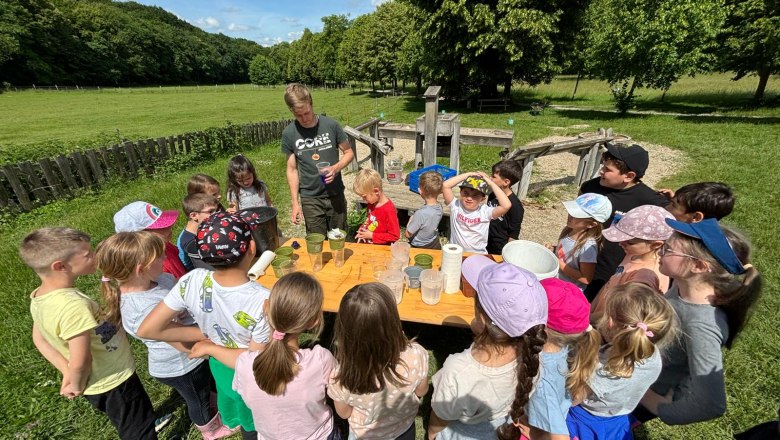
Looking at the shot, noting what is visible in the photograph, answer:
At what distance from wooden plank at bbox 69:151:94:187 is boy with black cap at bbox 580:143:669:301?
9.95 m

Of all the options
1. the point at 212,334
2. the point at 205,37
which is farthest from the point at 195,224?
the point at 205,37

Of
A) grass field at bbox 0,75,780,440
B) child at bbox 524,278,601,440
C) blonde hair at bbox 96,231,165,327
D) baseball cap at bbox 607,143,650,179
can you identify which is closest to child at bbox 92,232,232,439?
blonde hair at bbox 96,231,165,327

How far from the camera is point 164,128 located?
17484 mm

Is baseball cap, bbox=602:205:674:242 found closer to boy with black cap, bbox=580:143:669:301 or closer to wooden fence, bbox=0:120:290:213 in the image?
boy with black cap, bbox=580:143:669:301

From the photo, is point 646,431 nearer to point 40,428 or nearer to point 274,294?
point 274,294

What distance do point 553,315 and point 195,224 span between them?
10.1 ft

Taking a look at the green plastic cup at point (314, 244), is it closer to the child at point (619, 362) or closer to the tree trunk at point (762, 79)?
the child at point (619, 362)

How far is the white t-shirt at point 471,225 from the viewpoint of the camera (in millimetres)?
3402

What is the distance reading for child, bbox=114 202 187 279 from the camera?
252cm

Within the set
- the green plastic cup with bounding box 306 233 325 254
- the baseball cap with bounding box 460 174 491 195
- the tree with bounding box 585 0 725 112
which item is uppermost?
the tree with bounding box 585 0 725 112

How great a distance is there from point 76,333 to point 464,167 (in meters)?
8.24

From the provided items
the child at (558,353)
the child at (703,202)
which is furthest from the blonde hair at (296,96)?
the child at (703,202)

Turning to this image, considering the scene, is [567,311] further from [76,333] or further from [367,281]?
[76,333]

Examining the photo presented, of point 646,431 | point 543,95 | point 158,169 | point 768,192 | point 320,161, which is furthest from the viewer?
point 543,95
